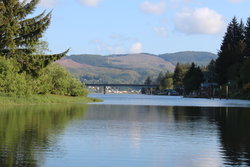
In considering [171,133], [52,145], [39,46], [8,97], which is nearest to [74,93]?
[39,46]

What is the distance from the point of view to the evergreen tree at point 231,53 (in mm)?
143125

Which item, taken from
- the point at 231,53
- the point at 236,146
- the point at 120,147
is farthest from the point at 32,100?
the point at 231,53

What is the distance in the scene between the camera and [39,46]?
2717 inches

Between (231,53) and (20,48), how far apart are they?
298 ft

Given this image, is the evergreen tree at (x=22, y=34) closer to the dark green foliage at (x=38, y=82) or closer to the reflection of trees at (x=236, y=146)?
the dark green foliage at (x=38, y=82)

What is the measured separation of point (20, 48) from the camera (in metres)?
64.7

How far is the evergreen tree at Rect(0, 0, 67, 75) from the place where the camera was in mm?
60812

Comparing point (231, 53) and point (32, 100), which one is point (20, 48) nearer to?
point (32, 100)

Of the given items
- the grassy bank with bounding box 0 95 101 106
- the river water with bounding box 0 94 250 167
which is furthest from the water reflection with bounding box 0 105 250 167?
the grassy bank with bounding box 0 95 101 106

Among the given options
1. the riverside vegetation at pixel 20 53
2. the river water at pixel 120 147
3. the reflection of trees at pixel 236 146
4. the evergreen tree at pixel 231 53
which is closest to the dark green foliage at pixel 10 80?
the riverside vegetation at pixel 20 53

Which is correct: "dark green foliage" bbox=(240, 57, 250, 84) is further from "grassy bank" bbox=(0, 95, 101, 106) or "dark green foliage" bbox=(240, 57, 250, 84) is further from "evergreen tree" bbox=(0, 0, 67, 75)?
"evergreen tree" bbox=(0, 0, 67, 75)

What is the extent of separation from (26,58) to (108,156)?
49.0m

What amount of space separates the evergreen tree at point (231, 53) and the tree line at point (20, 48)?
81130mm

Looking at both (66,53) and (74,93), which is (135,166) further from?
(74,93)
